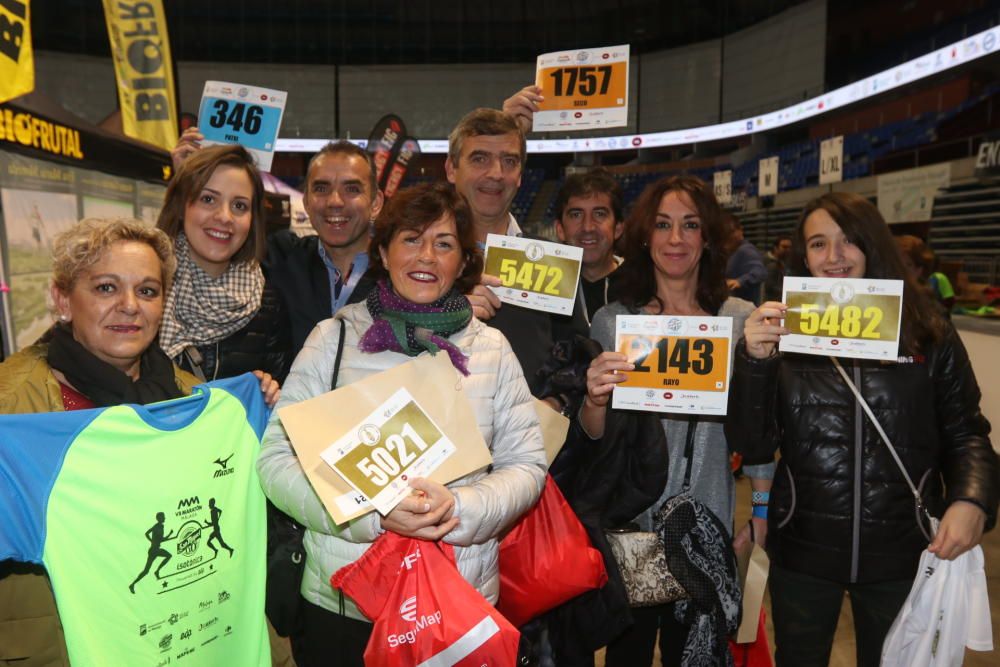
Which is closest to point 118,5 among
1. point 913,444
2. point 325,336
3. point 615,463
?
point 325,336

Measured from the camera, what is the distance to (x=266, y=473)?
1.81 m

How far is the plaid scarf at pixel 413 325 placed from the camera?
1.89 meters

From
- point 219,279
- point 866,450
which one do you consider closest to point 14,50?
point 219,279

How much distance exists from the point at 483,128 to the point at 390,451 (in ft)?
4.94

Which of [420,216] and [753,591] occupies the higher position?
[420,216]

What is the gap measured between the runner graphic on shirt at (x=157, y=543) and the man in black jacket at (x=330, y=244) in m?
1.19

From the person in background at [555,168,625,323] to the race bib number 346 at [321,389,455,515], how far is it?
5.49 ft

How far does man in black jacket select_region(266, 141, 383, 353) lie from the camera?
2854 mm

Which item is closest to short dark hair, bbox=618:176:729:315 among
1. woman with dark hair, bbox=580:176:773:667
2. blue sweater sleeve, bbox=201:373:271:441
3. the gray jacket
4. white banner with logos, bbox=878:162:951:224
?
woman with dark hair, bbox=580:176:773:667

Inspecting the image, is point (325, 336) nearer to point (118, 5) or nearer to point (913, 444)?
point (913, 444)

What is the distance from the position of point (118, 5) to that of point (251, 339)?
4.45 metres

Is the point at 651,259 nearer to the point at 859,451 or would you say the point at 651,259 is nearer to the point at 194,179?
the point at 859,451

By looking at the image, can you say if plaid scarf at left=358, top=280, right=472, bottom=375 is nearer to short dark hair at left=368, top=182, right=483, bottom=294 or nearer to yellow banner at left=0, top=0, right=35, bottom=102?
short dark hair at left=368, top=182, right=483, bottom=294

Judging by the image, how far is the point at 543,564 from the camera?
2.11 m
